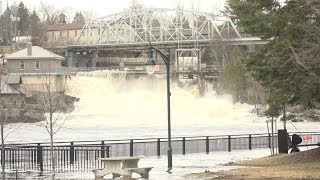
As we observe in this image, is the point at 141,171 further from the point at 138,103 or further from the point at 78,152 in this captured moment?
the point at 138,103

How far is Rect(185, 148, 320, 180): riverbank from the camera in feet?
83.7

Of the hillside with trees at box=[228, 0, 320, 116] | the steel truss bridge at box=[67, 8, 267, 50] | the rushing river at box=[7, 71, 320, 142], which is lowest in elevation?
the rushing river at box=[7, 71, 320, 142]

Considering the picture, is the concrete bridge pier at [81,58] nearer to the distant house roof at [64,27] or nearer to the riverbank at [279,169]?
the distant house roof at [64,27]

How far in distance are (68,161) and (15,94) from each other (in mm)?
74884

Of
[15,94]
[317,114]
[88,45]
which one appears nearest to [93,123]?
[15,94]

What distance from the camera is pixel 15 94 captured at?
110 meters

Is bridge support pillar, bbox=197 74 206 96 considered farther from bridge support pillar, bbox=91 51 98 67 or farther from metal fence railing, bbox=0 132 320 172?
metal fence railing, bbox=0 132 320 172

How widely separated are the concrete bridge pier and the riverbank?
136 metres

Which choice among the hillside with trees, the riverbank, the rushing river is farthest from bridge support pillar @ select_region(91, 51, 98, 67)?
the hillside with trees

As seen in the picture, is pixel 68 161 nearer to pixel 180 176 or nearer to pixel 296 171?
pixel 180 176

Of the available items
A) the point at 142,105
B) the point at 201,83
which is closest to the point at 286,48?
the point at 142,105

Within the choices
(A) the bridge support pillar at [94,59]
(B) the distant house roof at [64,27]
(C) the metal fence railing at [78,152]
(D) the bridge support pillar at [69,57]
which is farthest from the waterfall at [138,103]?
(C) the metal fence railing at [78,152]

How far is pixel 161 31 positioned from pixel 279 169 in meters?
129

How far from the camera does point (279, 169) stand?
2778 centimetres
